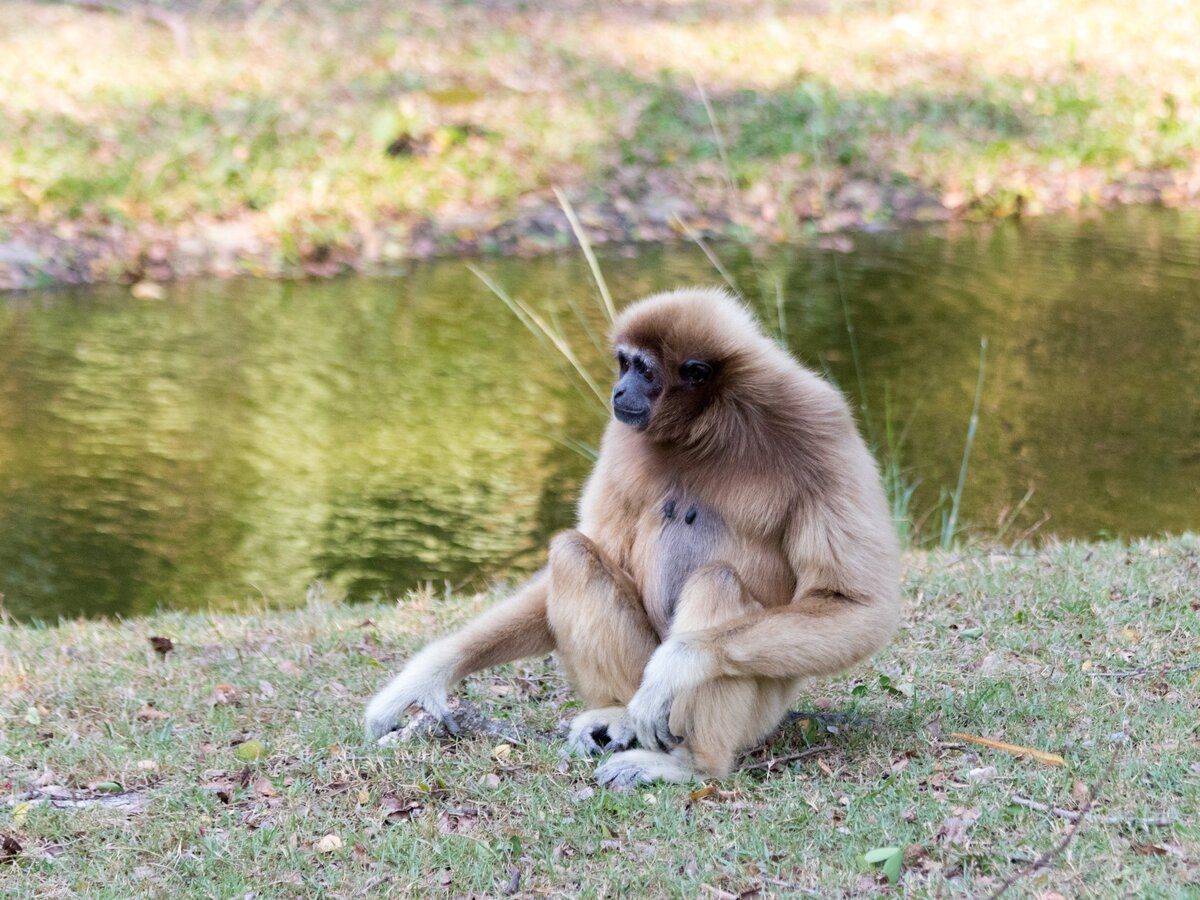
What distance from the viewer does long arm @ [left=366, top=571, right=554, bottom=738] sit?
4785mm

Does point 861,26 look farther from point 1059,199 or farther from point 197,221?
point 197,221

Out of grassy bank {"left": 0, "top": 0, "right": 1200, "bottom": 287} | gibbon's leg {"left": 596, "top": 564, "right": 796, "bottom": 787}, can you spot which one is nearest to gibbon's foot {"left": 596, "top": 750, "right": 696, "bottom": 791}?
gibbon's leg {"left": 596, "top": 564, "right": 796, "bottom": 787}

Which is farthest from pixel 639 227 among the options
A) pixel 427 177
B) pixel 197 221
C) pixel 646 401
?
pixel 646 401

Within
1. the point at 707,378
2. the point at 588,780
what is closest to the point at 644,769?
the point at 588,780

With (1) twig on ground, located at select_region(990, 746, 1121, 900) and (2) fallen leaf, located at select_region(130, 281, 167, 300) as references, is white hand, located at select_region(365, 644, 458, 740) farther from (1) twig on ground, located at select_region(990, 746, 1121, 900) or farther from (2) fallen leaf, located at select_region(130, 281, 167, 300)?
(2) fallen leaf, located at select_region(130, 281, 167, 300)

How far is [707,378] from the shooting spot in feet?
14.8

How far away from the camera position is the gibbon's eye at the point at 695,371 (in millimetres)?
4461

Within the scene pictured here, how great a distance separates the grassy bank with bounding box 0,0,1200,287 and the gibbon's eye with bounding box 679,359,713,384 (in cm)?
943

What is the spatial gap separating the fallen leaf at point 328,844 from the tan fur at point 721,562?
2.23 feet

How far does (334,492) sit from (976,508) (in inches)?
169

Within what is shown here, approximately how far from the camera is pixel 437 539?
8.72 meters

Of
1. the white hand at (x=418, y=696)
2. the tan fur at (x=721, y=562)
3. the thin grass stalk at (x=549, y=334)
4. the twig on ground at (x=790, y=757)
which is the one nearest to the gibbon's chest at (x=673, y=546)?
the tan fur at (x=721, y=562)

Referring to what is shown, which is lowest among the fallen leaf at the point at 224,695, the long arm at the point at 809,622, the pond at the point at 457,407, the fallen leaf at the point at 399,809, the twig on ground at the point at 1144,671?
the pond at the point at 457,407

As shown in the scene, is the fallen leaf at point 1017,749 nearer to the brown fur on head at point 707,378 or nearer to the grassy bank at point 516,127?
the brown fur on head at point 707,378
